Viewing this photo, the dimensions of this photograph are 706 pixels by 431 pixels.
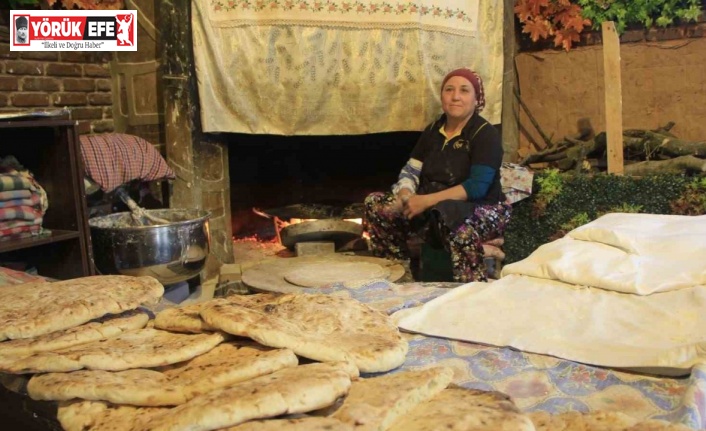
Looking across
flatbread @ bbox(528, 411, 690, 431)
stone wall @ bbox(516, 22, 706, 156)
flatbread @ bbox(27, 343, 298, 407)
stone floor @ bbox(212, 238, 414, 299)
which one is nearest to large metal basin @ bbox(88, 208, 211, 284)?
stone floor @ bbox(212, 238, 414, 299)

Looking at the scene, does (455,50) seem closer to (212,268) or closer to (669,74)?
(669,74)

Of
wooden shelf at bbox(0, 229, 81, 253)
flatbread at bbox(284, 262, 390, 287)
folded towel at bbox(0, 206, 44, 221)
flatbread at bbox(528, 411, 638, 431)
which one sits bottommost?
flatbread at bbox(284, 262, 390, 287)

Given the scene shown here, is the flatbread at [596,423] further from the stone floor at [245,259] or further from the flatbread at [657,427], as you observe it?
the stone floor at [245,259]

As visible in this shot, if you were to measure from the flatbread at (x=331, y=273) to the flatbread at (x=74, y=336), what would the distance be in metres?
1.59

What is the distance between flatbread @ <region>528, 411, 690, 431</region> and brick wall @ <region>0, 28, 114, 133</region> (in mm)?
3491

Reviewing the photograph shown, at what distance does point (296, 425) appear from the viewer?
1027 mm

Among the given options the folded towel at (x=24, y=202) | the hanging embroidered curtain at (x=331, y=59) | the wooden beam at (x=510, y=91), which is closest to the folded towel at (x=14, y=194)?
the folded towel at (x=24, y=202)

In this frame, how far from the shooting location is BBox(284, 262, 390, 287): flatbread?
3.21 m

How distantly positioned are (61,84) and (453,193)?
8.29 ft

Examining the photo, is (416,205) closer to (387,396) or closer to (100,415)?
(387,396)

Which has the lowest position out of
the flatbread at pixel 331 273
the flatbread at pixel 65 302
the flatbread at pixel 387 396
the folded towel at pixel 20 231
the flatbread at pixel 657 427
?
the flatbread at pixel 331 273

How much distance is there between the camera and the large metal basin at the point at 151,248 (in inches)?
128

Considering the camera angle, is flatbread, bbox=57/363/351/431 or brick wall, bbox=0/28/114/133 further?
brick wall, bbox=0/28/114/133

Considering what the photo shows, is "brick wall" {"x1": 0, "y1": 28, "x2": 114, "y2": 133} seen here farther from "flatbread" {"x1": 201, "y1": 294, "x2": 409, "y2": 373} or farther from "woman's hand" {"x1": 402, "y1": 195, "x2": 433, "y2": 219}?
"flatbread" {"x1": 201, "y1": 294, "x2": 409, "y2": 373}
